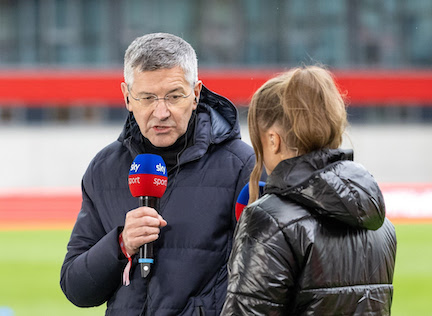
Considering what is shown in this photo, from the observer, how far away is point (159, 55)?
238 cm

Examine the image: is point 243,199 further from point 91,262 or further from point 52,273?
point 52,273

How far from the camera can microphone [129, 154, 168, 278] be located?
218 centimetres

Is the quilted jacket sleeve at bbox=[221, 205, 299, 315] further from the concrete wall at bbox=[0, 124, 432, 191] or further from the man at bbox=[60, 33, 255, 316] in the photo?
the concrete wall at bbox=[0, 124, 432, 191]

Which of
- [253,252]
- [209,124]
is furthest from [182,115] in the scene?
[253,252]

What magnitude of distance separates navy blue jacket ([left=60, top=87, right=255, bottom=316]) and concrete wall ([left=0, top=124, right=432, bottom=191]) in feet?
68.2

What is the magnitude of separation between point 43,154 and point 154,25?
18.3 feet

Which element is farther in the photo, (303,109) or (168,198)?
(168,198)

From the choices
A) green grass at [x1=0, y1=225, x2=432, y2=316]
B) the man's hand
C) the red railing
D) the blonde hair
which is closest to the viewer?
the blonde hair

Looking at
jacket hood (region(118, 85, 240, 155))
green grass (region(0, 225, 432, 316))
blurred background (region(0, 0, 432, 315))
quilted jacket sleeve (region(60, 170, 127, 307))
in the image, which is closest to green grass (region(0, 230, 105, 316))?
green grass (region(0, 225, 432, 316))

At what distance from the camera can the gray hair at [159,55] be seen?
2.38 m

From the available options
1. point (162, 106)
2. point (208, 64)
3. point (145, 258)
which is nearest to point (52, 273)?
point (162, 106)

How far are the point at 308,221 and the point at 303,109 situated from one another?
294 millimetres

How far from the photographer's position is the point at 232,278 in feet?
6.11

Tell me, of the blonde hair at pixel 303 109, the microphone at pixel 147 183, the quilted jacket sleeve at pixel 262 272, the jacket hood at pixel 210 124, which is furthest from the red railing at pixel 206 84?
the quilted jacket sleeve at pixel 262 272
